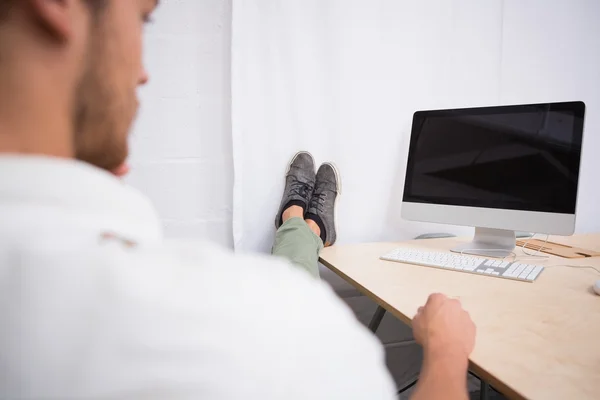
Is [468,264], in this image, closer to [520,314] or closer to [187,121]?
[520,314]

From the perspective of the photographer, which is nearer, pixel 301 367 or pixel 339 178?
pixel 301 367

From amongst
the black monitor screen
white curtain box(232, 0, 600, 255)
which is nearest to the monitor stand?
the black monitor screen

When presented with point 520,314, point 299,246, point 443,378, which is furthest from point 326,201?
point 443,378

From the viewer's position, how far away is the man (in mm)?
217

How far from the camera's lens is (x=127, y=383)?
225 mm

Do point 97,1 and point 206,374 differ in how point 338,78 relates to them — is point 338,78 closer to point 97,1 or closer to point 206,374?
point 97,1

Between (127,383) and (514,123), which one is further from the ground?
(514,123)

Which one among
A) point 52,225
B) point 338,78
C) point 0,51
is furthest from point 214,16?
point 52,225

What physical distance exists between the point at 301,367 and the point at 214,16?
4.43ft

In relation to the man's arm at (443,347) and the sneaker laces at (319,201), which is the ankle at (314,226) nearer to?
the sneaker laces at (319,201)

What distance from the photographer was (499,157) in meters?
1.15

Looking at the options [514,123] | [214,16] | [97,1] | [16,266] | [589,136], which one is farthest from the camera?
[589,136]

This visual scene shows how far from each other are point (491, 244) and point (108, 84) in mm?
1201

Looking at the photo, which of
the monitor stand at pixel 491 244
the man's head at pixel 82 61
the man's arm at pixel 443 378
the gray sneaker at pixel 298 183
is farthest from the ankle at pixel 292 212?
the man's head at pixel 82 61
